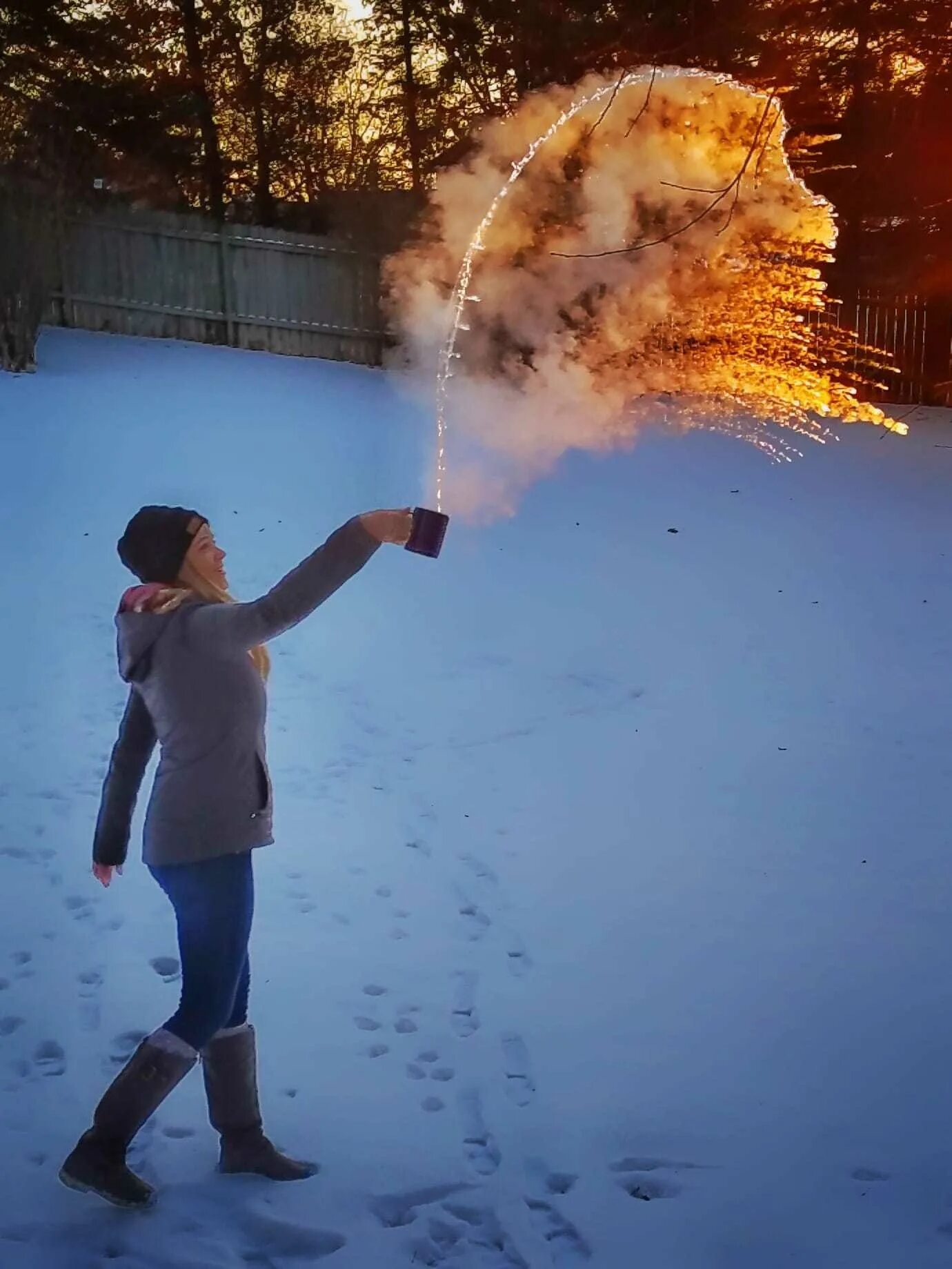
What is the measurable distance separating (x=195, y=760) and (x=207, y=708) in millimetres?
132

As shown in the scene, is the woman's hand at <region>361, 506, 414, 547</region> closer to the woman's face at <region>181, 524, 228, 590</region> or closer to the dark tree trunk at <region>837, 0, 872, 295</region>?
the woman's face at <region>181, 524, 228, 590</region>

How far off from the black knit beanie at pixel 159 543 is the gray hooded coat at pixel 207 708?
0.11 metres

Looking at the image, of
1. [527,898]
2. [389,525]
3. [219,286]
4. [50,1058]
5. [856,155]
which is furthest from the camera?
[219,286]

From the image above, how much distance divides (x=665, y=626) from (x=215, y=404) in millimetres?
6263

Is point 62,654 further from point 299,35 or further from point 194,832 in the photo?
point 299,35

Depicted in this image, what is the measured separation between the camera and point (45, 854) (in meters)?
5.38

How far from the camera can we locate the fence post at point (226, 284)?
15812mm

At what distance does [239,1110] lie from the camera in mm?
3322

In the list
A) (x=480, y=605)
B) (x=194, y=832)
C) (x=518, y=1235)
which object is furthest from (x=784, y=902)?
(x=480, y=605)

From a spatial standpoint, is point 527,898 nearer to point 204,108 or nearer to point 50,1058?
point 50,1058

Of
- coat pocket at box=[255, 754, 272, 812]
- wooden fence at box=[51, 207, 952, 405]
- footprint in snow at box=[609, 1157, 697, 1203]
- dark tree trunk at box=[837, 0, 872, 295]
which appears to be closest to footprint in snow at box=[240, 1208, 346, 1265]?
footprint in snow at box=[609, 1157, 697, 1203]

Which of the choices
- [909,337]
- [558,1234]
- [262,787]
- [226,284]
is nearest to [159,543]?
[262,787]

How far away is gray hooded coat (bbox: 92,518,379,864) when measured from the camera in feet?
9.61

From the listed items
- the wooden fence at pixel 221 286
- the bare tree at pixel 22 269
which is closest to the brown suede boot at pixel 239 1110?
the bare tree at pixel 22 269
